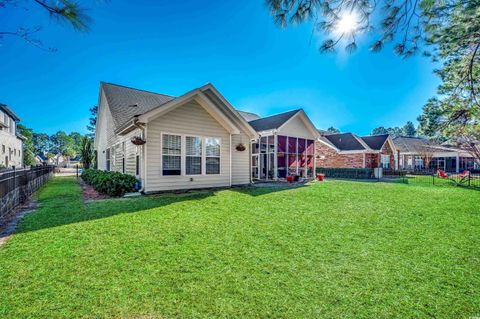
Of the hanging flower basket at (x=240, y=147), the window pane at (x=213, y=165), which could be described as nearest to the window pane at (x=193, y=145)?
the window pane at (x=213, y=165)

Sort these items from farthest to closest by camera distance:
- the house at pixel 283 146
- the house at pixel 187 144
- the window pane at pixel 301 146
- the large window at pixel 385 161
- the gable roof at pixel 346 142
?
1. the large window at pixel 385 161
2. the gable roof at pixel 346 142
3. the window pane at pixel 301 146
4. the house at pixel 283 146
5. the house at pixel 187 144

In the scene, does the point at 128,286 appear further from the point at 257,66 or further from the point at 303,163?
the point at 303,163

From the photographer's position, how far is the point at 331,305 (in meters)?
2.67

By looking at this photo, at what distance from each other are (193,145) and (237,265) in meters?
7.68

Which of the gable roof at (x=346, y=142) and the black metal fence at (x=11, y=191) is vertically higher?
the gable roof at (x=346, y=142)

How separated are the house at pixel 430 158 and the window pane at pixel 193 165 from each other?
112 ft

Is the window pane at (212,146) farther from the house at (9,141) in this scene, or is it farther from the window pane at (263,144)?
Answer: the house at (9,141)

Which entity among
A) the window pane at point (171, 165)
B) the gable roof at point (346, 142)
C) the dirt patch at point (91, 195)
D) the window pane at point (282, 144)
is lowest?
the dirt patch at point (91, 195)

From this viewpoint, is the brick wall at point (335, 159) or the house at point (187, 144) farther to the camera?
the brick wall at point (335, 159)

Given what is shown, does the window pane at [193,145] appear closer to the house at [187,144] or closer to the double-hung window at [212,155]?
the house at [187,144]

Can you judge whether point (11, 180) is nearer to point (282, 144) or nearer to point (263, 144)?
point (263, 144)

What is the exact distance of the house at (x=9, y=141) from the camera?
78.3 ft

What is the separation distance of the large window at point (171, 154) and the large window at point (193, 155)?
1.12 ft

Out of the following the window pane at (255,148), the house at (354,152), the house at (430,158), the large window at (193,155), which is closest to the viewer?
the large window at (193,155)
